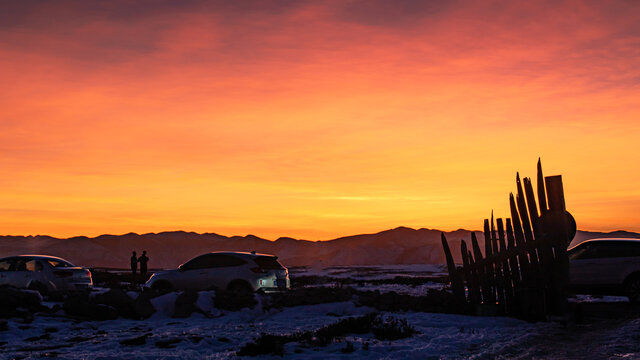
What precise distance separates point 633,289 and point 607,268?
86 cm

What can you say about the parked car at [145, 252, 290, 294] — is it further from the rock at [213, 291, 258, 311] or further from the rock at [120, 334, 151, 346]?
the rock at [120, 334, 151, 346]

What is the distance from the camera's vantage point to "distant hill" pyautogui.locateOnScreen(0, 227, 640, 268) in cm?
12538

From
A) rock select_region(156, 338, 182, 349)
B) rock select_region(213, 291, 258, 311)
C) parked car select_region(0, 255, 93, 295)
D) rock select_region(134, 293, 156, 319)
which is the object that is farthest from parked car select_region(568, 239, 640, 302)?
parked car select_region(0, 255, 93, 295)

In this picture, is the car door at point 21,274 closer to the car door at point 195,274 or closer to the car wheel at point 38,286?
the car wheel at point 38,286

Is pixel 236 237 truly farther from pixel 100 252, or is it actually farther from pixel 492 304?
pixel 492 304

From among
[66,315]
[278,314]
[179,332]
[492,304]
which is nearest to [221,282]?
[278,314]

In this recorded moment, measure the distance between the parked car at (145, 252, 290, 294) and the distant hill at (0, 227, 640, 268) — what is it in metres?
99.3

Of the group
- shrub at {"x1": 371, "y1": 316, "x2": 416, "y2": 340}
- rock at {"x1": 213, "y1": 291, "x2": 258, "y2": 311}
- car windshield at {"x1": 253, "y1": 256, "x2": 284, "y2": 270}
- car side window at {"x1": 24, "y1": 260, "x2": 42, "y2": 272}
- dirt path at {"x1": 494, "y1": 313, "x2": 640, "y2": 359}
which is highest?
car side window at {"x1": 24, "y1": 260, "x2": 42, "y2": 272}

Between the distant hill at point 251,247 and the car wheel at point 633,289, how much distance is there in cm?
10012

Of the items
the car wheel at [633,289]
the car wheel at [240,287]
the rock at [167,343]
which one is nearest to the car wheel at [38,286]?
the car wheel at [240,287]

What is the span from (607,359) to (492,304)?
6.23 metres

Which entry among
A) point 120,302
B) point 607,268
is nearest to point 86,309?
point 120,302

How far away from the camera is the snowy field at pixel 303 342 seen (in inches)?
404

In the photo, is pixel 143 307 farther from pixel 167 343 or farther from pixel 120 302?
pixel 167 343
